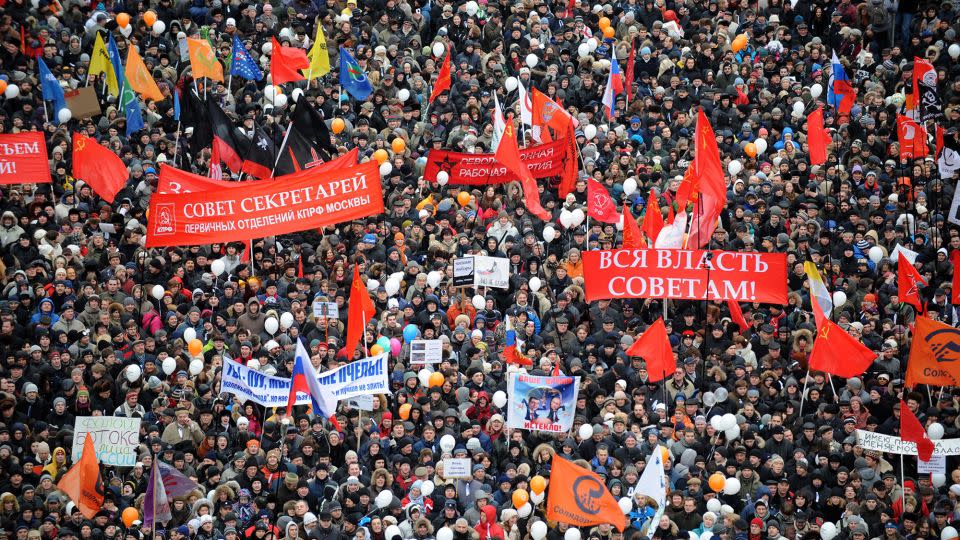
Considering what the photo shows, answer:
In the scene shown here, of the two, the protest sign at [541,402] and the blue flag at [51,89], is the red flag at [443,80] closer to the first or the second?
the blue flag at [51,89]

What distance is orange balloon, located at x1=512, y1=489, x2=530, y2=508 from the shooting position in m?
21.3

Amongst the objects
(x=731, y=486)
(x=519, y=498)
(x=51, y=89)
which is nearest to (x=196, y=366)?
(x=519, y=498)

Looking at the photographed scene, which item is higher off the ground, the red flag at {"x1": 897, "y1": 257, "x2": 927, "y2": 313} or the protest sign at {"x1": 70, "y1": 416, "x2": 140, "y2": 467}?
the red flag at {"x1": 897, "y1": 257, "x2": 927, "y2": 313}

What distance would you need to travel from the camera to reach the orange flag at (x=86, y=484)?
20922 mm

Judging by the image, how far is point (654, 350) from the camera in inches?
893

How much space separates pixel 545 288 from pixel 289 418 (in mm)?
4612

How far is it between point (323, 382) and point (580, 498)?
328 cm

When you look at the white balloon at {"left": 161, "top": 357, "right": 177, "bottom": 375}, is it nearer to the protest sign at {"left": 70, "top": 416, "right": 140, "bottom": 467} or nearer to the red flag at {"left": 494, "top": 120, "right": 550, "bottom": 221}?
the protest sign at {"left": 70, "top": 416, "right": 140, "bottom": 467}

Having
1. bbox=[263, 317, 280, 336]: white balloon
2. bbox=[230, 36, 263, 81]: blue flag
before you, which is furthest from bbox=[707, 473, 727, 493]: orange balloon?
bbox=[230, 36, 263, 81]: blue flag

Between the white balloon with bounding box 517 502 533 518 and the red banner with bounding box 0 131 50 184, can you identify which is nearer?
the white balloon with bounding box 517 502 533 518

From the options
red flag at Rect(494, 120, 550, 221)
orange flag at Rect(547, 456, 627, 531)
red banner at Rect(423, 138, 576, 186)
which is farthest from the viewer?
red banner at Rect(423, 138, 576, 186)

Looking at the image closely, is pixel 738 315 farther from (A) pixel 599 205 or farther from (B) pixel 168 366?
(B) pixel 168 366

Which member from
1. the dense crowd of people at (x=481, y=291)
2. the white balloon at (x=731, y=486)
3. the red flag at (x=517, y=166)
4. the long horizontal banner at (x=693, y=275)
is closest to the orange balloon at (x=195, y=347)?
the dense crowd of people at (x=481, y=291)

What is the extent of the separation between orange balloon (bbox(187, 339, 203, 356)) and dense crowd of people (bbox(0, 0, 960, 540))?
13cm
